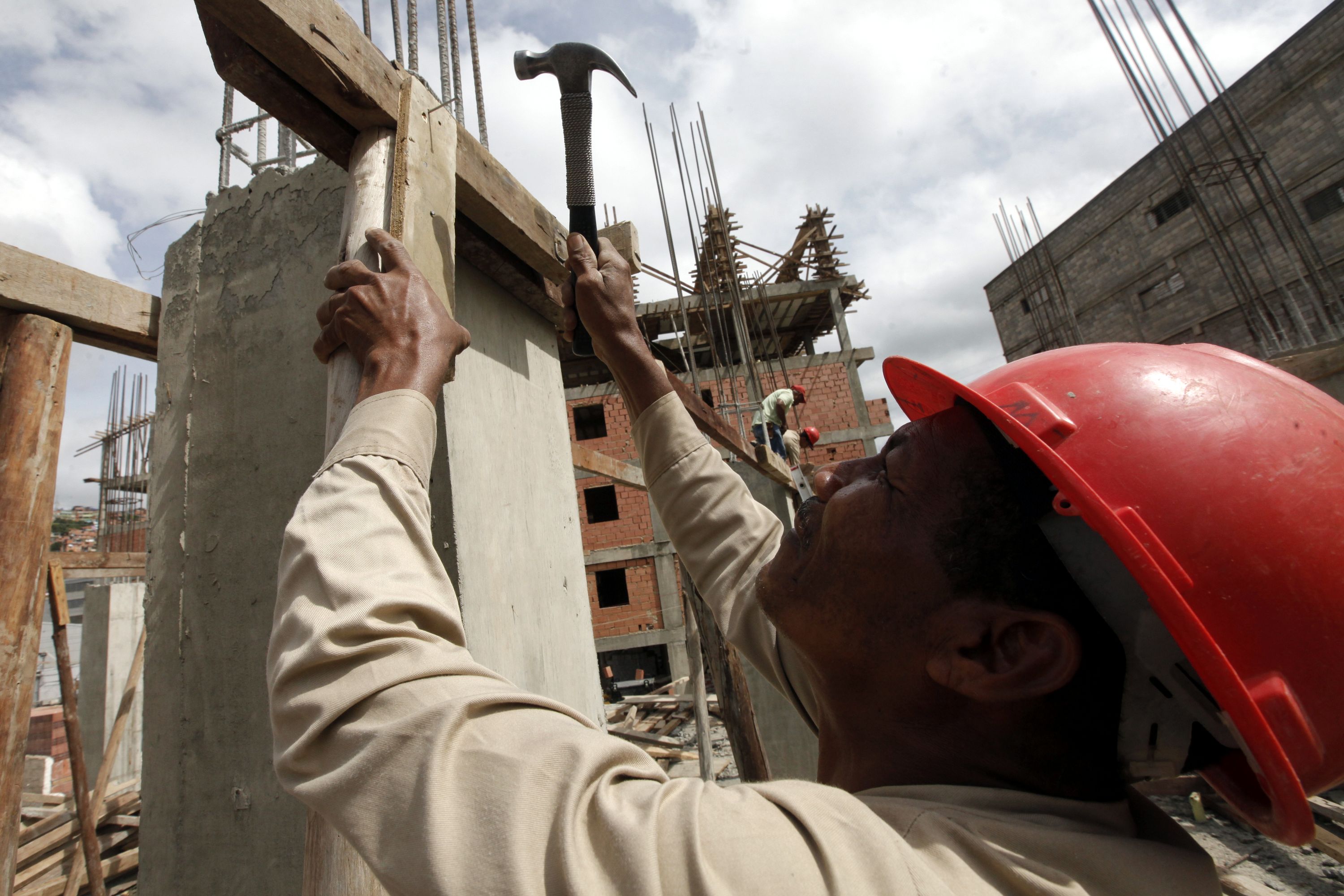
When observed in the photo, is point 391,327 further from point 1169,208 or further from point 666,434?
point 1169,208

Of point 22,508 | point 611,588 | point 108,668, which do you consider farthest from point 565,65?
point 611,588

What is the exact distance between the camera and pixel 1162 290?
68.6ft

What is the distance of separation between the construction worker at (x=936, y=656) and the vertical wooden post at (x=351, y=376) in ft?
0.23

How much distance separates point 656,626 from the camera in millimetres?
17234

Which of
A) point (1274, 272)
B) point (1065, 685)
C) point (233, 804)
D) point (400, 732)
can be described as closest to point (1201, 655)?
point (1065, 685)

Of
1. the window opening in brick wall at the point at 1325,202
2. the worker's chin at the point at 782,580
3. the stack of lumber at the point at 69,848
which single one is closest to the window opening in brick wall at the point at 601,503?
the stack of lumber at the point at 69,848

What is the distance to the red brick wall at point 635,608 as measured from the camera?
17203 mm

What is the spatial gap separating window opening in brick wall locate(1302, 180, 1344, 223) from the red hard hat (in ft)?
76.1

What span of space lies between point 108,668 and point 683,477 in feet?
37.3

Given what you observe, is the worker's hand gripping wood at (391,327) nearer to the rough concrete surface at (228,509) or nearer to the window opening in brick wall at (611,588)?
the rough concrete surface at (228,509)

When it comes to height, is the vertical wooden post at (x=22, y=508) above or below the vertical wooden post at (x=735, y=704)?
above

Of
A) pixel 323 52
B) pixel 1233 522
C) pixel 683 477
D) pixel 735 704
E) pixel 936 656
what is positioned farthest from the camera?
pixel 735 704

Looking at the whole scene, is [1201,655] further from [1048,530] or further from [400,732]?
[400,732]

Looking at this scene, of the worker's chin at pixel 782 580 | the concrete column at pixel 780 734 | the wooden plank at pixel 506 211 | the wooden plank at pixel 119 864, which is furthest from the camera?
the concrete column at pixel 780 734
